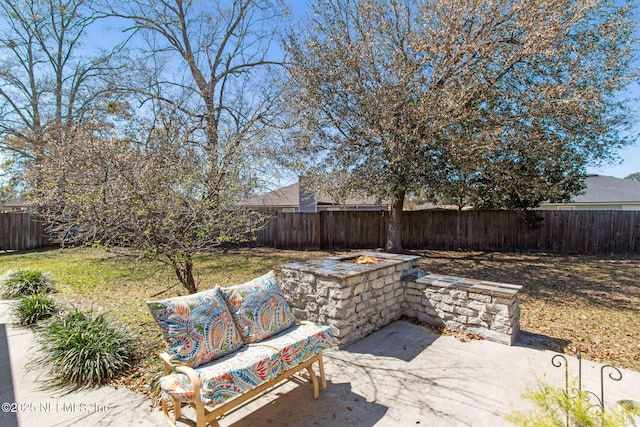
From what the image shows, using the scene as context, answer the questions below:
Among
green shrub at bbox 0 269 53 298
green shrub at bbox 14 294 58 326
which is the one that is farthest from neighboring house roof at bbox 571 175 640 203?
green shrub at bbox 0 269 53 298

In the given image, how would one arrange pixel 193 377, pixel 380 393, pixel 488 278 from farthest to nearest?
pixel 488 278
pixel 380 393
pixel 193 377

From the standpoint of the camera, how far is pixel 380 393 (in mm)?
2686

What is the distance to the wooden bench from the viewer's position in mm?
2018

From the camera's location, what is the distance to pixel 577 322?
14.5 feet

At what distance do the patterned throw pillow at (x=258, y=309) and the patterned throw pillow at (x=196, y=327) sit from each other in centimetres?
9

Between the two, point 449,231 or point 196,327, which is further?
point 449,231

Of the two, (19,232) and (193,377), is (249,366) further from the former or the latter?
(19,232)

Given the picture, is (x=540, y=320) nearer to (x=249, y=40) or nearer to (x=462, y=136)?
(x=462, y=136)

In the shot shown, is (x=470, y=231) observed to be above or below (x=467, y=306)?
above

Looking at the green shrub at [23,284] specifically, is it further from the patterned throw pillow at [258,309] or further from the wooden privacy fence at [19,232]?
the wooden privacy fence at [19,232]

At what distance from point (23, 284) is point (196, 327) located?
5.45 m

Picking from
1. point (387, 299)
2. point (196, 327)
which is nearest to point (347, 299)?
point (387, 299)

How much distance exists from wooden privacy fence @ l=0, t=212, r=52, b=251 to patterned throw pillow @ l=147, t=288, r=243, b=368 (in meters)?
12.1

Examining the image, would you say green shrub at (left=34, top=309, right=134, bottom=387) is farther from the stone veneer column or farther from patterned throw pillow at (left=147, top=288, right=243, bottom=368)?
the stone veneer column
